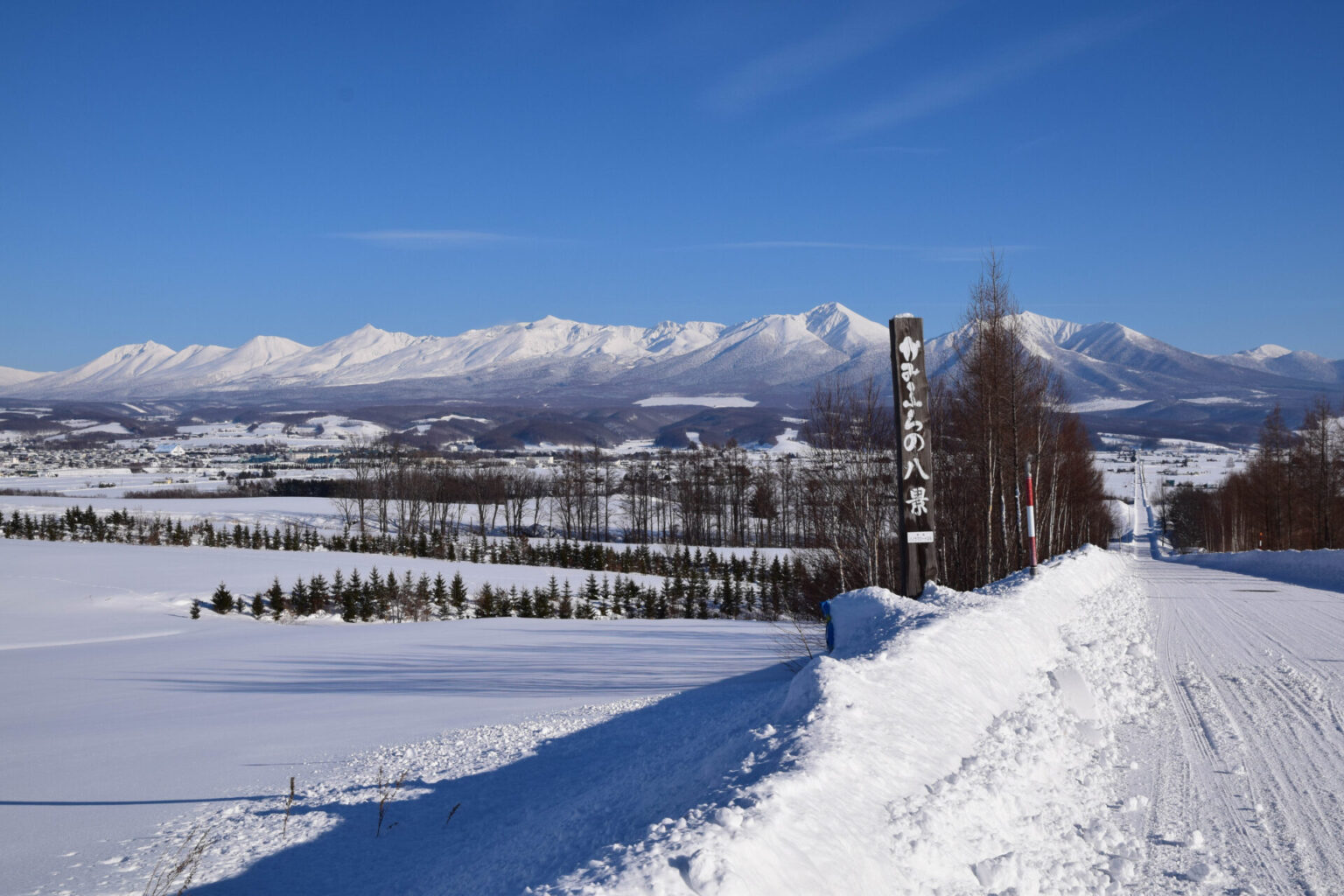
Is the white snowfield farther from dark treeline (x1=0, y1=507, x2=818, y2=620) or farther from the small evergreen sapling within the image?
dark treeline (x1=0, y1=507, x2=818, y2=620)

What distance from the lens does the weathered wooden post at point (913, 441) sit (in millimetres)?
9747

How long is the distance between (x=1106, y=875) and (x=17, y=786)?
24.4ft

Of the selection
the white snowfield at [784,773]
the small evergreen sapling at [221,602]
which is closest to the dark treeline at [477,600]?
the small evergreen sapling at [221,602]

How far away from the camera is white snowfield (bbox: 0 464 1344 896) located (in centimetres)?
310

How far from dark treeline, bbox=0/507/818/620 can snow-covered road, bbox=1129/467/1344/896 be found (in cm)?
2033

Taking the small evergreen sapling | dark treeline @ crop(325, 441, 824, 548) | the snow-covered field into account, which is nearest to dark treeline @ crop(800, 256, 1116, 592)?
the snow-covered field

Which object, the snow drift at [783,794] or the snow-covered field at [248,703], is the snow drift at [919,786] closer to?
the snow drift at [783,794]

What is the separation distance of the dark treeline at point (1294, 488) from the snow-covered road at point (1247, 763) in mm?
26857

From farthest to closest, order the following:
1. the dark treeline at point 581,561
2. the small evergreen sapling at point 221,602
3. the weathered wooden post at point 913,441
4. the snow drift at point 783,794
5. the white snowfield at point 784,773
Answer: the dark treeline at point 581,561 < the small evergreen sapling at point 221,602 < the weathered wooden post at point 913,441 < the white snowfield at point 784,773 < the snow drift at point 783,794

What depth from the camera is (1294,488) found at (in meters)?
33.2

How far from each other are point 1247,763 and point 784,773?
3.26m

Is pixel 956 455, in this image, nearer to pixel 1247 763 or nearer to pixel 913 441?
pixel 913 441

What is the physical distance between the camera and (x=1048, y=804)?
391 cm

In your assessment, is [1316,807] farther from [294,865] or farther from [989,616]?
[294,865]
